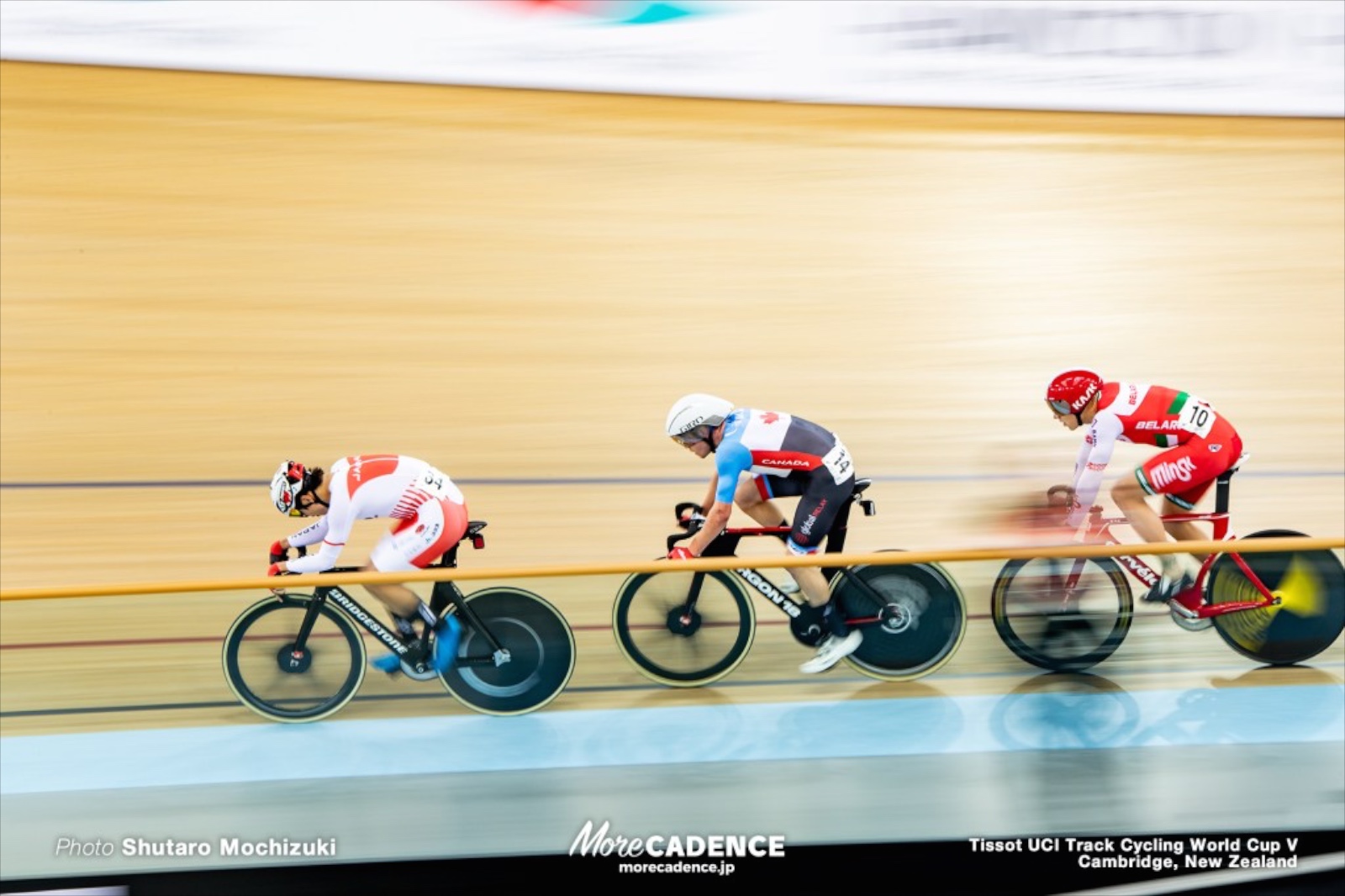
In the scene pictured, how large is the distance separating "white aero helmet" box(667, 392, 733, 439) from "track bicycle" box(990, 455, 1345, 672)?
1252mm

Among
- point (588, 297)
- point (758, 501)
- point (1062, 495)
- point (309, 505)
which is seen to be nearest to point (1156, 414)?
point (1062, 495)

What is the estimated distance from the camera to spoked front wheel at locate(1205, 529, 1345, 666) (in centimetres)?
237

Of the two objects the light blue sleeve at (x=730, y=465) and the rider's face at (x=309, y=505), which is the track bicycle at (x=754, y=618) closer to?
the light blue sleeve at (x=730, y=465)

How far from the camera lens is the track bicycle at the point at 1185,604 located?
7.63 ft

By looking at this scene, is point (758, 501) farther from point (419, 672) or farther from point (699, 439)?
point (419, 672)

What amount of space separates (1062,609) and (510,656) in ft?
3.41

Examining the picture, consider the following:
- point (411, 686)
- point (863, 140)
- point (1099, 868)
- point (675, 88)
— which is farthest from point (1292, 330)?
point (411, 686)

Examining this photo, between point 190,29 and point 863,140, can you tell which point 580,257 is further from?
point 190,29

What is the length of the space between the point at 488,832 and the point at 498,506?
8.92 feet

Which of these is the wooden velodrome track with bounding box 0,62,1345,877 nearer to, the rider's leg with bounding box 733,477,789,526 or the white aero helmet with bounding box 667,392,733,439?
the rider's leg with bounding box 733,477,789,526

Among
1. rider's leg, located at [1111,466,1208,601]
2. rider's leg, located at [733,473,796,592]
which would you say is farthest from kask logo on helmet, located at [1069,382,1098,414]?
rider's leg, located at [733,473,796,592]

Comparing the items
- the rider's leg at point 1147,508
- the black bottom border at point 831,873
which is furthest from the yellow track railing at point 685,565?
the rider's leg at point 1147,508

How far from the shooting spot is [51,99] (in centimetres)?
551

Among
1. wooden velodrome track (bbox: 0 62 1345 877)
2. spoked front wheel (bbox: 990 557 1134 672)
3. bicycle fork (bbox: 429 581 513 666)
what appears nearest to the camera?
spoked front wheel (bbox: 990 557 1134 672)
